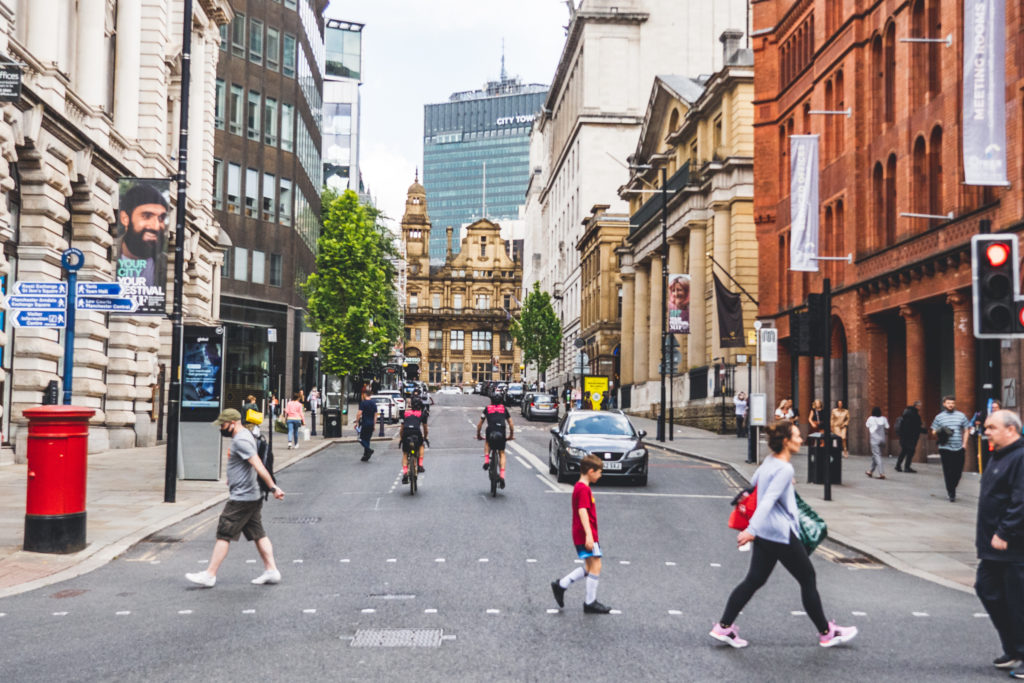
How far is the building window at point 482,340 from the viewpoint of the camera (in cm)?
15000

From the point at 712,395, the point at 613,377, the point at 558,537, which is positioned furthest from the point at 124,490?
the point at 613,377

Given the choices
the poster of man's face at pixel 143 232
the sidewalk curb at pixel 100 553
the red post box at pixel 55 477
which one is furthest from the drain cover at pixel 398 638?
the poster of man's face at pixel 143 232

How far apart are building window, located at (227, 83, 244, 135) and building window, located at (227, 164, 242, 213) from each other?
156cm

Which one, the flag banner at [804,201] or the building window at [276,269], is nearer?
the flag banner at [804,201]

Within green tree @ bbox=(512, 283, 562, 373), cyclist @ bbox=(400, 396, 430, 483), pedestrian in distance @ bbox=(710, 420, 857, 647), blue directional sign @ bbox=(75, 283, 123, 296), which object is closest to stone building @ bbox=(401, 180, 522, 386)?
green tree @ bbox=(512, 283, 562, 373)

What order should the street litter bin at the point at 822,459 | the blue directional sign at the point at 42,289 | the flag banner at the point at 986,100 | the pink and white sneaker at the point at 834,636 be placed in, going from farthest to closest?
the flag banner at the point at 986,100, the street litter bin at the point at 822,459, the blue directional sign at the point at 42,289, the pink and white sneaker at the point at 834,636

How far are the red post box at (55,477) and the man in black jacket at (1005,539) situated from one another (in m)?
8.82

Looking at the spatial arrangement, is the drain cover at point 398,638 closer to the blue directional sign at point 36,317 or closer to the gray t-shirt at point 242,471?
the gray t-shirt at point 242,471

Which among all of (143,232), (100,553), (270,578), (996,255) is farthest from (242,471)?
(143,232)

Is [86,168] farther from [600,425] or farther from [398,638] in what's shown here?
[398,638]

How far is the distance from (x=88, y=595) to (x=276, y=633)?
261 centimetres

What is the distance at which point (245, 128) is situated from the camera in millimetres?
49625

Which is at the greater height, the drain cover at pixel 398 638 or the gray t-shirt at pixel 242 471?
the gray t-shirt at pixel 242 471

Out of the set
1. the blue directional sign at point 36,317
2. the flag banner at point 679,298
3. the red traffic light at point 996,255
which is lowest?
the blue directional sign at point 36,317
